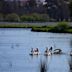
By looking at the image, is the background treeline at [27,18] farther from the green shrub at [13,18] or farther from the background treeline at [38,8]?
the background treeline at [38,8]

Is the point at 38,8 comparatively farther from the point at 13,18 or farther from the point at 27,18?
the point at 13,18

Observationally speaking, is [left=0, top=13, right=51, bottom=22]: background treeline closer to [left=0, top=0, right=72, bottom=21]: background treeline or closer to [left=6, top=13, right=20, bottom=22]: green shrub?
[left=6, top=13, right=20, bottom=22]: green shrub

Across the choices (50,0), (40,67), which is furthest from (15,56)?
(50,0)

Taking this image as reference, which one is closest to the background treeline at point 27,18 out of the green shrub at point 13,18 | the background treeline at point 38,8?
the green shrub at point 13,18

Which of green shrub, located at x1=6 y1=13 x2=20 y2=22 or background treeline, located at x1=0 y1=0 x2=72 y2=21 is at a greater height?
background treeline, located at x1=0 y1=0 x2=72 y2=21

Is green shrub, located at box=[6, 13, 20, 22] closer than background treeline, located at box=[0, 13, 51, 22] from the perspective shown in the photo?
Yes

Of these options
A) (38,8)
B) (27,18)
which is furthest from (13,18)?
(38,8)

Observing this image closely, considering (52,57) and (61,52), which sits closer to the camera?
(52,57)

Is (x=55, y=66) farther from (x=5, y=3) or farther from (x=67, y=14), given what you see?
(x=5, y=3)

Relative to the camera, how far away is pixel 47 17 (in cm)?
5134

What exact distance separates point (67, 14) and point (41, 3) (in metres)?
8.92

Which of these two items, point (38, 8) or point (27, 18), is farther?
point (38, 8)

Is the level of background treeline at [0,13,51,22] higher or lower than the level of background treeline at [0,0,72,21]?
lower

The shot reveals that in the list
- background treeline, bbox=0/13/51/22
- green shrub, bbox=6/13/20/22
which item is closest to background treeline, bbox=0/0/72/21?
background treeline, bbox=0/13/51/22
